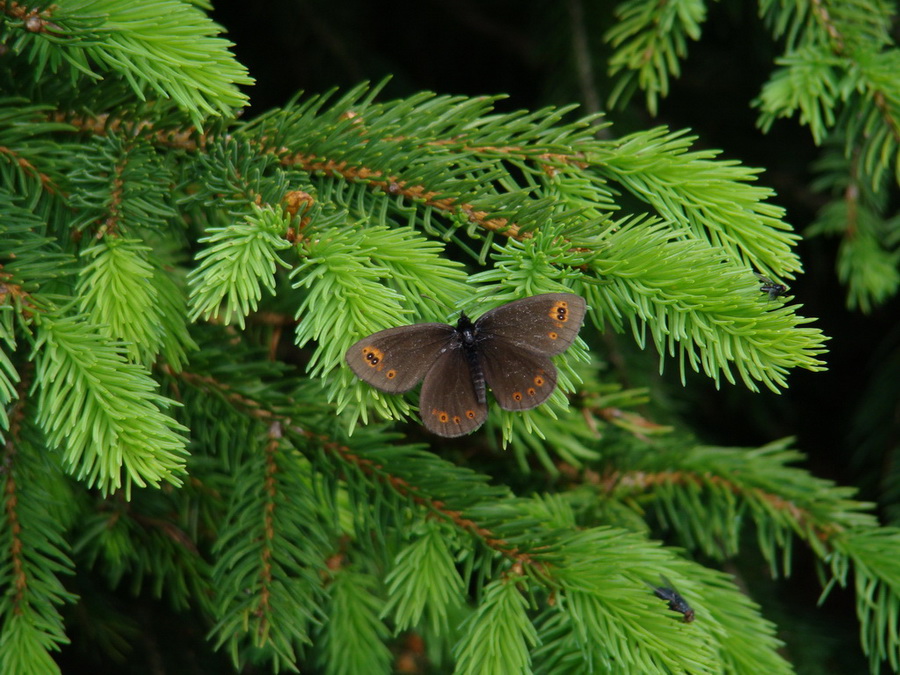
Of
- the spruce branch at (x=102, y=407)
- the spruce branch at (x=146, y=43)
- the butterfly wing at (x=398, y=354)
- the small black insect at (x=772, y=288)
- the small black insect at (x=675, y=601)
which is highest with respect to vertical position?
the spruce branch at (x=146, y=43)

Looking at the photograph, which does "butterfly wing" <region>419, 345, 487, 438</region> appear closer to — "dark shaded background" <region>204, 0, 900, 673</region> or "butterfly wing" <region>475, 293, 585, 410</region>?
"butterfly wing" <region>475, 293, 585, 410</region>

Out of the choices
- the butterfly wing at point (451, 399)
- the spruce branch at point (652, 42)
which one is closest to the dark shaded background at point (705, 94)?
the spruce branch at point (652, 42)

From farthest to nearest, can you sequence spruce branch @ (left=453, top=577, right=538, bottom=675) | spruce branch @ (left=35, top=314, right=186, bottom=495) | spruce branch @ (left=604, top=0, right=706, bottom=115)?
spruce branch @ (left=604, top=0, right=706, bottom=115) → spruce branch @ (left=453, top=577, right=538, bottom=675) → spruce branch @ (left=35, top=314, right=186, bottom=495)

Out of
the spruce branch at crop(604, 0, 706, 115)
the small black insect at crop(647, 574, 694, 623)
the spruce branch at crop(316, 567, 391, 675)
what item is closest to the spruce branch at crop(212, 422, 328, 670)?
the spruce branch at crop(316, 567, 391, 675)

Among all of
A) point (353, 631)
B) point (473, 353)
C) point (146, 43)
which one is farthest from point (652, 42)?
point (353, 631)

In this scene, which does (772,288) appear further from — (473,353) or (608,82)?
(608,82)

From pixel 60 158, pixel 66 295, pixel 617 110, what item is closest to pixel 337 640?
pixel 66 295

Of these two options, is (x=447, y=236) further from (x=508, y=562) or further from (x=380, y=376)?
(x=508, y=562)

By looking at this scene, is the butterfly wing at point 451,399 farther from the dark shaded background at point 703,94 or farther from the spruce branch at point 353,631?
the dark shaded background at point 703,94

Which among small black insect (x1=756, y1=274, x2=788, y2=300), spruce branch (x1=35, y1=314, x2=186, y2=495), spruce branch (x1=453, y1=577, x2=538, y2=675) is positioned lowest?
spruce branch (x1=453, y1=577, x2=538, y2=675)
